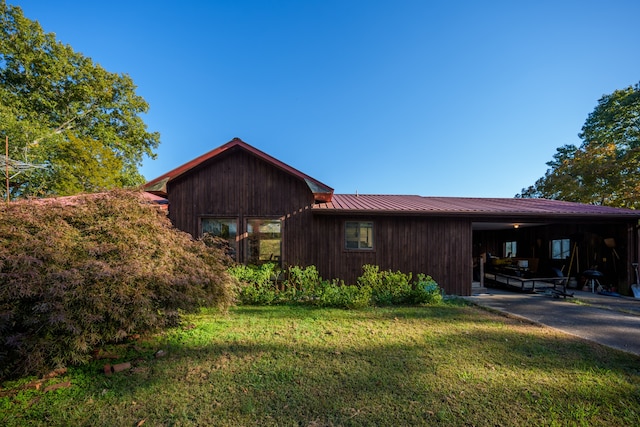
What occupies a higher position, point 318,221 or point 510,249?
point 318,221

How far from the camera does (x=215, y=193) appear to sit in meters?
8.17

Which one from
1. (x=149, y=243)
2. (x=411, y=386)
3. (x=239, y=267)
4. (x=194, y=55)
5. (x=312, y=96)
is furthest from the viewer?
(x=312, y=96)

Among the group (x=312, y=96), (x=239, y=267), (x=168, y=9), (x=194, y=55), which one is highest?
(x=168, y=9)

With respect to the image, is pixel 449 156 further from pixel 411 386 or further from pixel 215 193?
pixel 411 386

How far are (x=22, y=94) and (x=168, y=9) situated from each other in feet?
51.2

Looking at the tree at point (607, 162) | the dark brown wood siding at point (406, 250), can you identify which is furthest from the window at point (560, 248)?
the tree at point (607, 162)

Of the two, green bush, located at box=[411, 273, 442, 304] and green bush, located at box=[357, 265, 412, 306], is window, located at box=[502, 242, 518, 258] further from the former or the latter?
green bush, located at box=[357, 265, 412, 306]

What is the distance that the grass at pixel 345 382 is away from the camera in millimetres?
2564

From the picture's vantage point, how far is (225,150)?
8055 millimetres

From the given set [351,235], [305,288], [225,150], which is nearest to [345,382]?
[305,288]

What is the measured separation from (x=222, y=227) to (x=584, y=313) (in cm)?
993

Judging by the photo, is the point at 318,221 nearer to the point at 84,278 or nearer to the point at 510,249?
the point at 84,278

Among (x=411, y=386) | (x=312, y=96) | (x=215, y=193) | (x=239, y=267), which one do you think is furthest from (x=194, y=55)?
(x=411, y=386)

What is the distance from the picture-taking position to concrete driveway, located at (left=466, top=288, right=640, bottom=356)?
491cm
